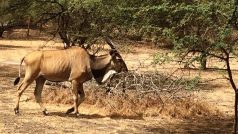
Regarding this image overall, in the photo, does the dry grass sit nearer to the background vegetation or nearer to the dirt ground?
the dirt ground

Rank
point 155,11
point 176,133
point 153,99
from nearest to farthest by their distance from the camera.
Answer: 1. point 155,11
2. point 176,133
3. point 153,99

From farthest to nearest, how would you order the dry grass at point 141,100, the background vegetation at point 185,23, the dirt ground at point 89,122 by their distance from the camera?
1. the dry grass at point 141,100
2. the dirt ground at point 89,122
3. the background vegetation at point 185,23

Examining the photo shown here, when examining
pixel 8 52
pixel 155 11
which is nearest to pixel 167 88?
pixel 155 11

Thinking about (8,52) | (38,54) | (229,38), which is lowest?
(8,52)

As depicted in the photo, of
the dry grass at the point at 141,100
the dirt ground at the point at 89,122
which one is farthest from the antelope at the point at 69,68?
the dry grass at the point at 141,100

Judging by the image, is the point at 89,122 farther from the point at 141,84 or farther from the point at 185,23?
the point at 185,23

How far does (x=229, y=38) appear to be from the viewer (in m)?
10.6

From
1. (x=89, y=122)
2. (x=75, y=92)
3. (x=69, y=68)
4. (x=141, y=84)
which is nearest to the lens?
(x=89, y=122)

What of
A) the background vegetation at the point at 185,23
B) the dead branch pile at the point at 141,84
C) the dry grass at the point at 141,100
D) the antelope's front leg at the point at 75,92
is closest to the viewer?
the background vegetation at the point at 185,23

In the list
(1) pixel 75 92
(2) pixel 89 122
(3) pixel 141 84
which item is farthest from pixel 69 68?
(3) pixel 141 84

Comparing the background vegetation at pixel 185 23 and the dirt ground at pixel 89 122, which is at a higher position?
the background vegetation at pixel 185 23

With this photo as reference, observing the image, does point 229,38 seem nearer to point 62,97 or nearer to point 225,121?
point 225,121

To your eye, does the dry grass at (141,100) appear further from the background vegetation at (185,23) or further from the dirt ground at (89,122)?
the background vegetation at (185,23)

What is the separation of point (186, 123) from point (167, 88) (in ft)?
3.34
